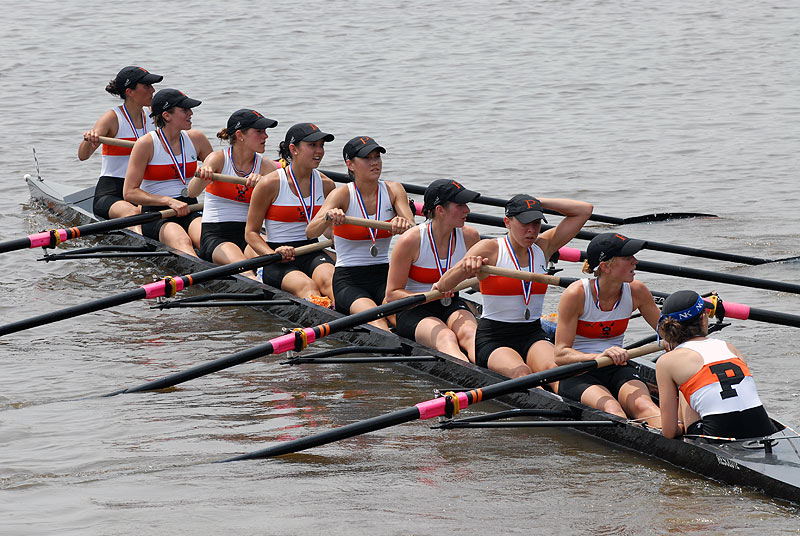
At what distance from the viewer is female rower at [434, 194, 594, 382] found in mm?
7129

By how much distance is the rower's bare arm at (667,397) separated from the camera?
5.82 metres

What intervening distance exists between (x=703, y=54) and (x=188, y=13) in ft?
39.4

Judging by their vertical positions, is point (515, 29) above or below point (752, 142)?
above

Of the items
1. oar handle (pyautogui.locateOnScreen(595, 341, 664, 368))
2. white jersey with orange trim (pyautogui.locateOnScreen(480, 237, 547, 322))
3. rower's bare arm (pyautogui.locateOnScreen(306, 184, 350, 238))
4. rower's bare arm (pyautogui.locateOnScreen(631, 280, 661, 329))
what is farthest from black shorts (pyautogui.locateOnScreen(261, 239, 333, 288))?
oar handle (pyautogui.locateOnScreen(595, 341, 664, 368))

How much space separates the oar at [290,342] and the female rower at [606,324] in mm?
1043

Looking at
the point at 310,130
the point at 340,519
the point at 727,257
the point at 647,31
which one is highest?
the point at 647,31

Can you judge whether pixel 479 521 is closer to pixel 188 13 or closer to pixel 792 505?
pixel 792 505

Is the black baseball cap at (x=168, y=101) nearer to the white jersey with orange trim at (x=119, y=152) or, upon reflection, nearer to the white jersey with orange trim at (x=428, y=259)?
the white jersey with orange trim at (x=119, y=152)

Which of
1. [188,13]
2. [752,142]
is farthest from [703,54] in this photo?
[188,13]

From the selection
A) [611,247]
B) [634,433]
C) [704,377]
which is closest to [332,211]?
[611,247]

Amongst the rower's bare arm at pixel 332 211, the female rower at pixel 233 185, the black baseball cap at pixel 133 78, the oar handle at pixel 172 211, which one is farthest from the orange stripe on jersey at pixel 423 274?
the black baseball cap at pixel 133 78

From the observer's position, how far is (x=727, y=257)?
10.1 meters

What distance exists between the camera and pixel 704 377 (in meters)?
5.76

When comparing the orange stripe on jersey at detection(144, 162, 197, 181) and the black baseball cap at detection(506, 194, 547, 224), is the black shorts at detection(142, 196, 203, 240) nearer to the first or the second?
the orange stripe on jersey at detection(144, 162, 197, 181)
